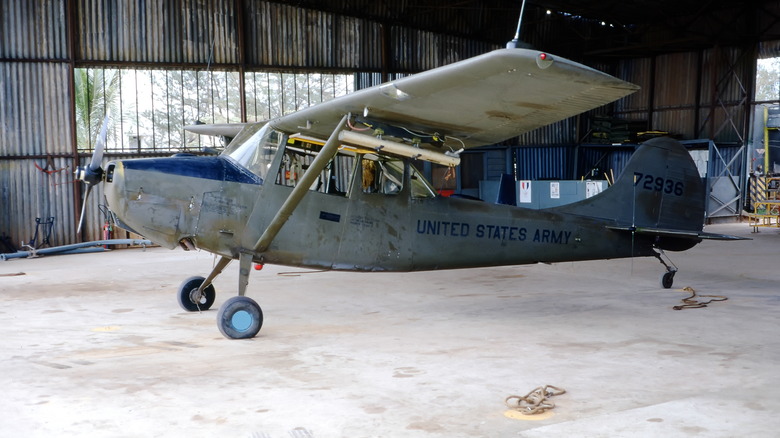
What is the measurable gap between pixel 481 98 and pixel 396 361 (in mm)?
2582

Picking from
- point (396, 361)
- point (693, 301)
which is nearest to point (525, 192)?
point (693, 301)

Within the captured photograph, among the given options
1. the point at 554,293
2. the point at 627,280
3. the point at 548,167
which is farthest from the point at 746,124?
the point at 554,293

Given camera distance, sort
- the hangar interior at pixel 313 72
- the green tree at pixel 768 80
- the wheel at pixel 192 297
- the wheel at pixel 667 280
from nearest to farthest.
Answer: the wheel at pixel 192 297 < the wheel at pixel 667 280 < the hangar interior at pixel 313 72 < the green tree at pixel 768 80

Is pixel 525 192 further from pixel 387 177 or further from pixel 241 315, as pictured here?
pixel 241 315

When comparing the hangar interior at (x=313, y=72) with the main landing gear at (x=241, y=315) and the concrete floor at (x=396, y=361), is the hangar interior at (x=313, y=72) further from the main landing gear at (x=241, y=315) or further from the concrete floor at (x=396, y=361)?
the main landing gear at (x=241, y=315)

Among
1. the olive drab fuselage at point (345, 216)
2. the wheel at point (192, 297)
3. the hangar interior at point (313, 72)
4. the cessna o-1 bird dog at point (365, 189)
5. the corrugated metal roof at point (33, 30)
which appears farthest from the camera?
the hangar interior at point (313, 72)

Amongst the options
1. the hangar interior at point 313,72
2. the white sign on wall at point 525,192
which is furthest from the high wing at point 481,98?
the white sign on wall at point 525,192

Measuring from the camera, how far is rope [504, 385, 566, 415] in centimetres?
460

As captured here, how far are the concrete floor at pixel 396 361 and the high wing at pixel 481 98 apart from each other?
2273mm

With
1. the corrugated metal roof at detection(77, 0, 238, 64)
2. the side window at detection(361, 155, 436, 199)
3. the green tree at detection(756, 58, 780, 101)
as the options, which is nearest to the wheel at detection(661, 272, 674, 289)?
the side window at detection(361, 155, 436, 199)

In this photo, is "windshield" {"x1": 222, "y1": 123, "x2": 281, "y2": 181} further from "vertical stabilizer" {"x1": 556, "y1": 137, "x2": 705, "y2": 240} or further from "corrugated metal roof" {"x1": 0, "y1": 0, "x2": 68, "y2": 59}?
"corrugated metal roof" {"x1": 0, "y1": 0, "x2": 68, "y2": 59}

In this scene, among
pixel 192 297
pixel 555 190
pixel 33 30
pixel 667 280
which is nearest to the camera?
pixel 192 297

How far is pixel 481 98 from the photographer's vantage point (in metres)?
6.38

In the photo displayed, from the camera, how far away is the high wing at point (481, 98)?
5.46 m
